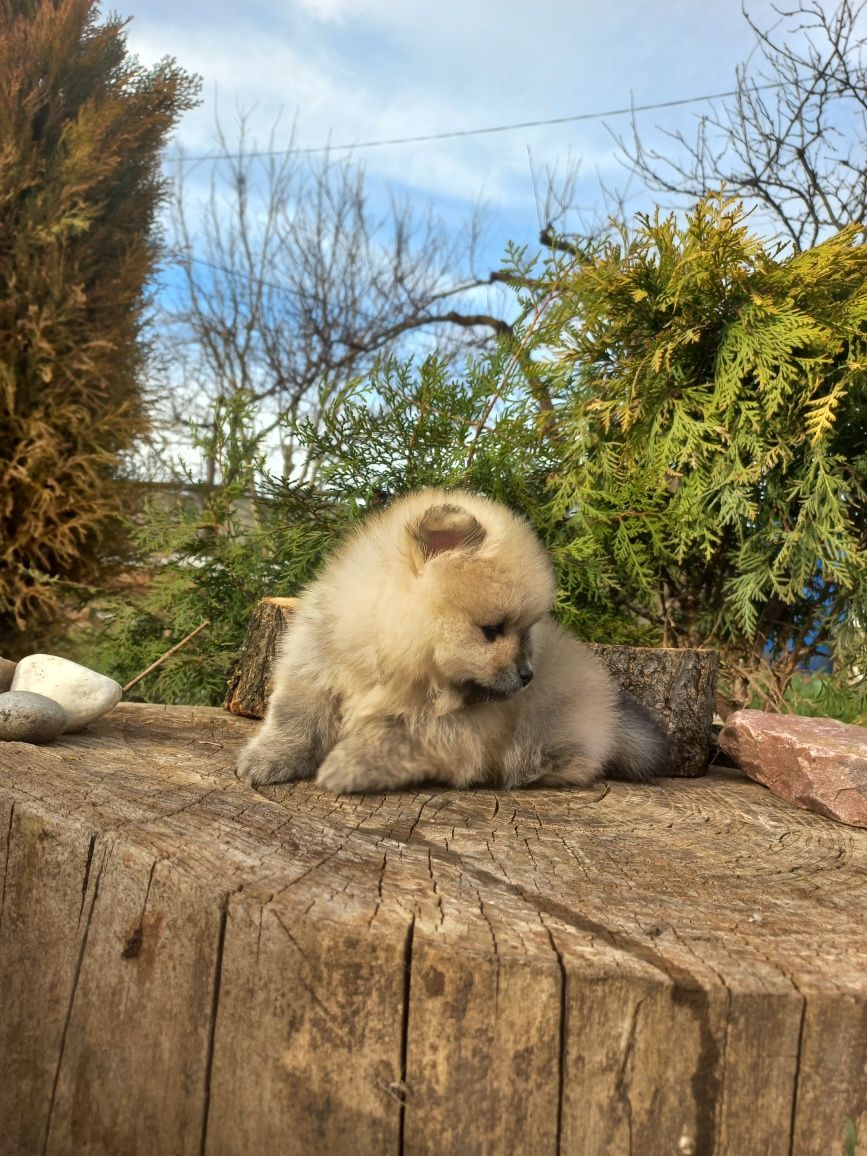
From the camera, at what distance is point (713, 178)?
28.3 ft

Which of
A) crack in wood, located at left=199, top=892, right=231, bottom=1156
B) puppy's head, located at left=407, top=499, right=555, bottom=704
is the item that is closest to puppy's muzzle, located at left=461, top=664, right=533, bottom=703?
puppy's head, located at left=407, top=499, right=555, bottom=704

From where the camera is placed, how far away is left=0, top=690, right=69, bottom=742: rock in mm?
2811

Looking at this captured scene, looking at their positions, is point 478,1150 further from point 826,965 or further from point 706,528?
point 706,528

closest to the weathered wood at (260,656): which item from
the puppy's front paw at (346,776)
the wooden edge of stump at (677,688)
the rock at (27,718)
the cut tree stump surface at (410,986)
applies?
the wooden edge of stump at (677,688)

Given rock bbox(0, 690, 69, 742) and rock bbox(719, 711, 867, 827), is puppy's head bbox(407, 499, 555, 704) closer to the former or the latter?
rock bbox(719, 711, 867, 827)

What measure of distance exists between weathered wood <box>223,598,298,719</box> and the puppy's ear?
133cm

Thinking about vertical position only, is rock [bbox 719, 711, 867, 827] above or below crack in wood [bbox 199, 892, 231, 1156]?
above

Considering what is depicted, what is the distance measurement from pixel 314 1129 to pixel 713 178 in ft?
29.2

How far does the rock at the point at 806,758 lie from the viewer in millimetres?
2654

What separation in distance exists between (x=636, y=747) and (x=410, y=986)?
173cm

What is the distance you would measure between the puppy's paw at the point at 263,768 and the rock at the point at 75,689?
79 centimetres

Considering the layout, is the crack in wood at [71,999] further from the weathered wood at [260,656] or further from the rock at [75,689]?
the weathered wood at [260,656]

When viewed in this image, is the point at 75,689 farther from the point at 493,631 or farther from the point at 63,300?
the point at 63,300

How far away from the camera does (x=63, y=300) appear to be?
6328mm
